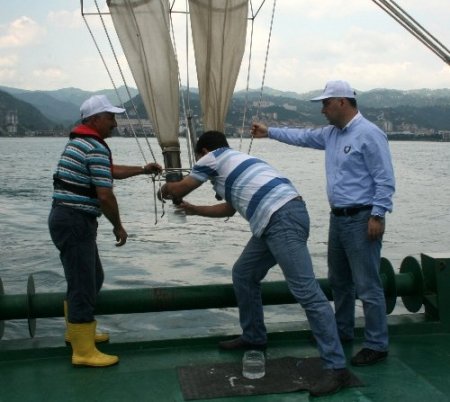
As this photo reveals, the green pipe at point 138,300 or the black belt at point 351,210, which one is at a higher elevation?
the black belt at point 351,210

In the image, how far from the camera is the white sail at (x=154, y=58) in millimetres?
6328

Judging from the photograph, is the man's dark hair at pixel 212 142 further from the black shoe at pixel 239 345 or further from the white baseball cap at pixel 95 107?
the black shoe at pixel 239 345

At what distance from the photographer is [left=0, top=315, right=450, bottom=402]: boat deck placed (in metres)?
4.33

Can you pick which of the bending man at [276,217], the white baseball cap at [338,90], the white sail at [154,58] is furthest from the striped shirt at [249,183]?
the white sail at [154,58]

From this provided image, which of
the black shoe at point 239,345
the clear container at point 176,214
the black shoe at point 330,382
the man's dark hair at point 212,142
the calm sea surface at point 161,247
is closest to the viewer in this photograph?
the black shoe at point 330,382

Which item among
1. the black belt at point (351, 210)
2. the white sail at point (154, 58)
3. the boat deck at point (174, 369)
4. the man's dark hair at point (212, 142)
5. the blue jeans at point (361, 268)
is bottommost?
the boat deck at point (174, 369)

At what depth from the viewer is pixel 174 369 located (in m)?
4.78

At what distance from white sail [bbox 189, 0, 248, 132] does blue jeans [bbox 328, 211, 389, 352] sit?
79.9 inches

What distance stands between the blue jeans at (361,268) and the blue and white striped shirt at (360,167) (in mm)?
147

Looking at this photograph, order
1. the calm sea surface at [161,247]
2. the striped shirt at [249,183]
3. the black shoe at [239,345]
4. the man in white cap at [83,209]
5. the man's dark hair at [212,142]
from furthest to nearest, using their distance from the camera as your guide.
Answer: the calm sea surface at [161,247] → the black shoe at [239,345] → the man's dark hair at [212,142] → the man in white cap at [83,209] → the striped shirt at [249,183]

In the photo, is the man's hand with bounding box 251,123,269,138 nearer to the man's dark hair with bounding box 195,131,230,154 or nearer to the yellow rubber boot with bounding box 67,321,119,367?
the man's dark hair with bounding box 195,131,230,154

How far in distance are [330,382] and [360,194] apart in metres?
1.30

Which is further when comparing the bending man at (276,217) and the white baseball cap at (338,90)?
the white baseball cap at (338,90)

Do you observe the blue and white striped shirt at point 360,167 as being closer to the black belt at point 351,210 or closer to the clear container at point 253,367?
the black belt at point 351,210
